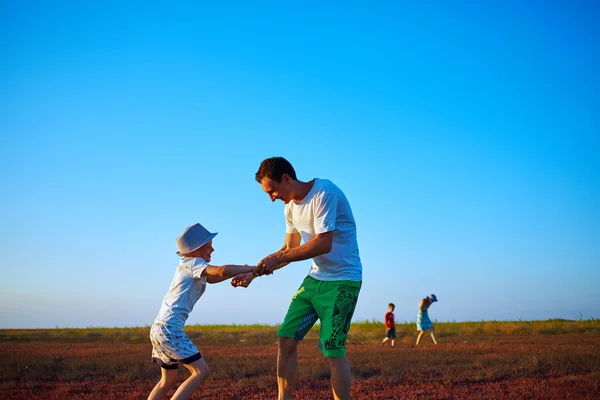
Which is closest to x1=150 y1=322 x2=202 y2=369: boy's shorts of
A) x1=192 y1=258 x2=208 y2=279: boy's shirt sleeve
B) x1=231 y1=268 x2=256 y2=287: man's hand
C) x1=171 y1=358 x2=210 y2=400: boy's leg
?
x1=171 y1=358 x2=210 y2=400: boy's leg

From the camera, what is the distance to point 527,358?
1274 cm

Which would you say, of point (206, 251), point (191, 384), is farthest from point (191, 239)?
point (191, 384)

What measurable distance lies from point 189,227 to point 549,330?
2787 centimetres

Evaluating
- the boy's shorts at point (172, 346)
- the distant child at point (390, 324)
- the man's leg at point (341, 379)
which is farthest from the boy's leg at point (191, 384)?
the distant child at point (390, 324)

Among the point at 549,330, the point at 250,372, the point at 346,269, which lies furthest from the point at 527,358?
the point at 549,330

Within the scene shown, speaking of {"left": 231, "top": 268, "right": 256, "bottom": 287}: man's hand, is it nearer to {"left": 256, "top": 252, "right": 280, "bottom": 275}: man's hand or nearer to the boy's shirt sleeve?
{"left": 256, "top": 252, "right": 280, "bottom": 275}: man's hand

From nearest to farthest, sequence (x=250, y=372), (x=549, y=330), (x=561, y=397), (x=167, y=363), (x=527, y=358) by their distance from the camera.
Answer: (x=167, y=363) < (x=561, y=397) < (x=250, y=372) < (x=527, y=358) < (x=549, y=330)

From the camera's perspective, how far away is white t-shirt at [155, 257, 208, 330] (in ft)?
17.9

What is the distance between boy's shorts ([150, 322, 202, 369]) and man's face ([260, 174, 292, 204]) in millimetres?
1604

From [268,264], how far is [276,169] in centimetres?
96

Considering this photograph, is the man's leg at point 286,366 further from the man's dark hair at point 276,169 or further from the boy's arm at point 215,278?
the man's dark hair at point 276,169

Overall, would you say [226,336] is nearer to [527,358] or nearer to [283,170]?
[527,358]

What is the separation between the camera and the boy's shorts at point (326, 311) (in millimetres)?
5340

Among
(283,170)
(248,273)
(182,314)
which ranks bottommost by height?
(182,314)
